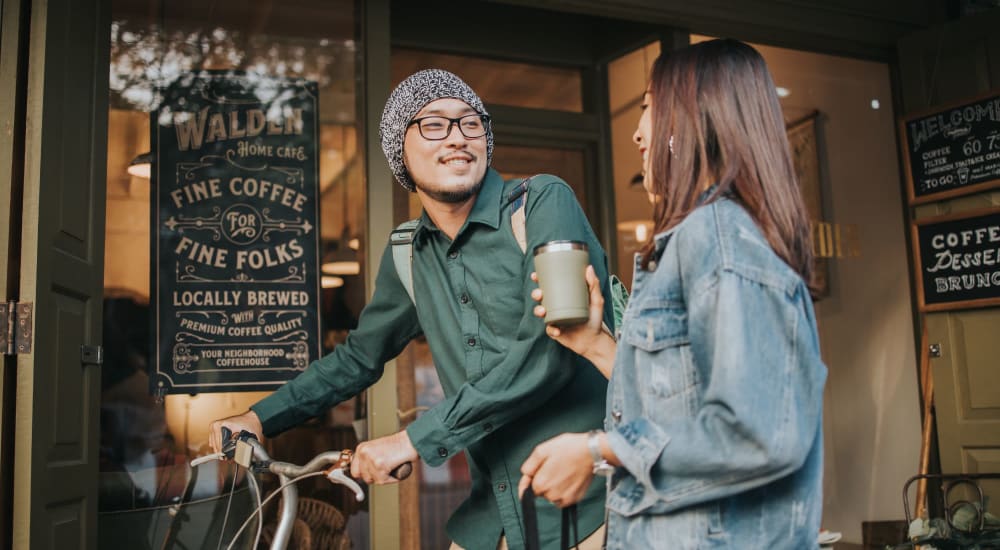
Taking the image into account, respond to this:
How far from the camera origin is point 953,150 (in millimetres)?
4750

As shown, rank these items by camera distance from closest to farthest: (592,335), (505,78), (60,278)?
1. (592,335)
2. (60,278)
3. (505,78)

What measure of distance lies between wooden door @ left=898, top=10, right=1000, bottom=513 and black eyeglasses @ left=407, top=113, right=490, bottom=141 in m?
3.41

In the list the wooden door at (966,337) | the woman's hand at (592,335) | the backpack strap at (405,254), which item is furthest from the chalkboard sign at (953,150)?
the woman's hand at (592,335)

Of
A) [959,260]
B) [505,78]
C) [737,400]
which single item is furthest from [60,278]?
[959,260]

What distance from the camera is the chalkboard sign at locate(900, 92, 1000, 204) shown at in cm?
459

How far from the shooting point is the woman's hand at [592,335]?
5.58 feet

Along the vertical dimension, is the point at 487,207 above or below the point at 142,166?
below

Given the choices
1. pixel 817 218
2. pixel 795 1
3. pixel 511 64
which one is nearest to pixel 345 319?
pixel 511 64

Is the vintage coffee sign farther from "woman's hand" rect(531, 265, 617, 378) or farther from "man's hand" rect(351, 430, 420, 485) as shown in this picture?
"woman's hand" rect(531, 265, 617, 378)

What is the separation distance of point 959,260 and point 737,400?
4.08 m

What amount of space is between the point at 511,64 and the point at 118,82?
2.06 meters

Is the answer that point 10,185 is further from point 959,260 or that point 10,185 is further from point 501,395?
point 959,260

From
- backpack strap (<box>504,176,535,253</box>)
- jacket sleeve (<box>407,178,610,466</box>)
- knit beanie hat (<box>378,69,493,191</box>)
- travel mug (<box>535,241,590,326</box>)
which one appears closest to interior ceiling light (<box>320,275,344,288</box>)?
knit beanie hat (<box>378,69,493,191</box>)

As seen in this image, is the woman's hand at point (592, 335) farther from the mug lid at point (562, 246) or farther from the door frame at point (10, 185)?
the door frame at point (10, 185)
